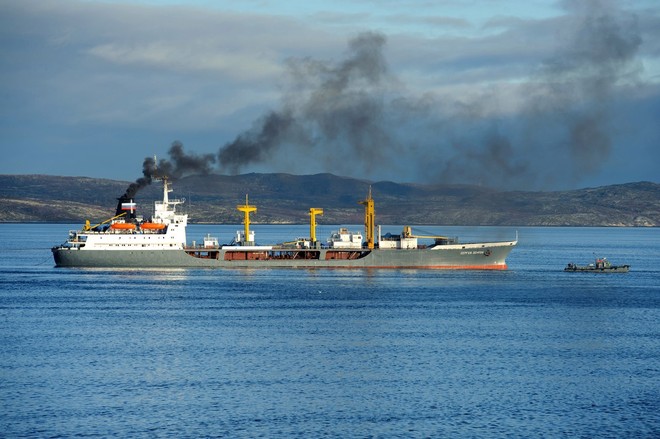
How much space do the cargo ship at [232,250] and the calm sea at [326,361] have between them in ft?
57.3

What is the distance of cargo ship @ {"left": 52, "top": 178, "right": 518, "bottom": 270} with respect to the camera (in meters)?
112

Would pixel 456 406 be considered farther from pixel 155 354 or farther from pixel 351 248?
pixel 351 248

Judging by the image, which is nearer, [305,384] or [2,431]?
[2,431]

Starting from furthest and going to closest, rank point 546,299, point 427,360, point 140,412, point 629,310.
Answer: point 546,299, point 629,310, point 427,360, point 140,412

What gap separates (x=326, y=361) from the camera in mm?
52469

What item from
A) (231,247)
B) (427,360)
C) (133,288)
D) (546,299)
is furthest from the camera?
(231,247)

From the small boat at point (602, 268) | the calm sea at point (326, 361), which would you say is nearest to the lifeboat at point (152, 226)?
the calm sea at point (326, 361)

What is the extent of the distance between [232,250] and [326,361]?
65604 mm

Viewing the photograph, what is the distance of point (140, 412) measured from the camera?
133 feet

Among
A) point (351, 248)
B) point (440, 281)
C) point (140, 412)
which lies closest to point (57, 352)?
point (140, 412)

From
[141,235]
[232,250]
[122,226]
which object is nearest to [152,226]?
[141,235]

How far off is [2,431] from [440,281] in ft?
232

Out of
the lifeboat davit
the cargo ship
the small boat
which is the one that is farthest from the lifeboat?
the small boat

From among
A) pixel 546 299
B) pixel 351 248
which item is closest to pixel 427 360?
pixel 546 299
